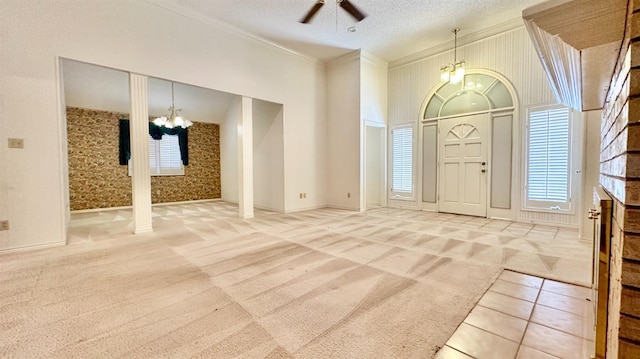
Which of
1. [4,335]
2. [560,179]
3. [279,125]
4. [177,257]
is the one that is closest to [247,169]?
[279,125]

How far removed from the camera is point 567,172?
4.31 metres

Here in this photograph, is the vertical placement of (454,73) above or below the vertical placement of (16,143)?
above

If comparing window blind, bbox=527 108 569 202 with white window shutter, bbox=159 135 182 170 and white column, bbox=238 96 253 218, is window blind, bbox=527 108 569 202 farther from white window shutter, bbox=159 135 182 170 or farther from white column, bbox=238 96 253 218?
white window shutter, bbox=159 135 182 170

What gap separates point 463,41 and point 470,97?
118cm

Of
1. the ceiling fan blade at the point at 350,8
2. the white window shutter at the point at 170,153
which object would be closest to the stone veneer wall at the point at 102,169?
the white window shutter at the point at 170,153

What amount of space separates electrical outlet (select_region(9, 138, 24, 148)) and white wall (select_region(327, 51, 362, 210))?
5294mm

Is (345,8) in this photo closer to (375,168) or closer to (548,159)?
(375,168)

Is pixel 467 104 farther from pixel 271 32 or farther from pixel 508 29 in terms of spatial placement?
pixel 271 32

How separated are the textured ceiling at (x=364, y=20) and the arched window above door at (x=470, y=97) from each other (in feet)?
3.15

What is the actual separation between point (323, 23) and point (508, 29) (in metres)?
3.49

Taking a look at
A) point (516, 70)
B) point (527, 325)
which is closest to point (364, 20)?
point (516, 70)

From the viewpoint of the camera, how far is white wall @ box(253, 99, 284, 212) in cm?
602

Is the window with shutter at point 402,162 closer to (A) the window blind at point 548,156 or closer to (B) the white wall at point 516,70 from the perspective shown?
(B) the white wall at point 516,70

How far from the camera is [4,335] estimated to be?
160 centimetres
